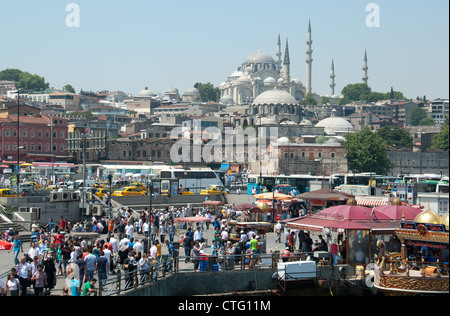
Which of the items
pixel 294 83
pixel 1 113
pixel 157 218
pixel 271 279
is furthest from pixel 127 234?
pixel 294 83

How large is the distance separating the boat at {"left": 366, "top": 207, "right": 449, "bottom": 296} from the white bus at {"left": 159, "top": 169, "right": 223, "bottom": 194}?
24.2 m

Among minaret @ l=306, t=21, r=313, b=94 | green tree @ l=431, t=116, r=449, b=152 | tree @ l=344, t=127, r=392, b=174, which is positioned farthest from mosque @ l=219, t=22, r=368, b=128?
tree @ l=344, t=127, r=392, b=174

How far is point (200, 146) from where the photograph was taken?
212ft

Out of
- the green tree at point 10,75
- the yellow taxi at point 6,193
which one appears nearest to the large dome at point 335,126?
the yellow taxi at point 6,193

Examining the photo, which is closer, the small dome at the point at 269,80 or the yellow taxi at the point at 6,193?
the yellow taxi at the point at 6,193

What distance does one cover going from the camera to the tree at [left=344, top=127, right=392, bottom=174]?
63.4 meters

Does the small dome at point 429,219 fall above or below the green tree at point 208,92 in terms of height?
below

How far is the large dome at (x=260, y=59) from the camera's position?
144m

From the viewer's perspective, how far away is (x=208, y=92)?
140500mm

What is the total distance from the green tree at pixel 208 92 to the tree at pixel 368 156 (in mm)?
76148

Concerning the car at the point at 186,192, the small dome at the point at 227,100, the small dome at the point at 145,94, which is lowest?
the car at the point at 186,192

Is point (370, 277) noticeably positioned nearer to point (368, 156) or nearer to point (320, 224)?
point (320, 224)

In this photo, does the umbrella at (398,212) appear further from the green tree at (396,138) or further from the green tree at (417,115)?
the green tree at (417,115)
